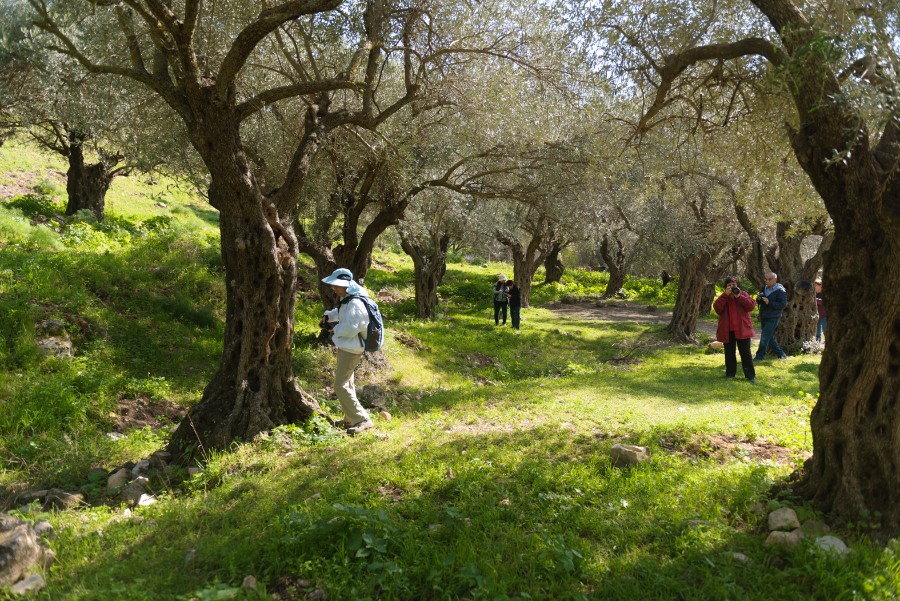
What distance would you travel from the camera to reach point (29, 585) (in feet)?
13.3

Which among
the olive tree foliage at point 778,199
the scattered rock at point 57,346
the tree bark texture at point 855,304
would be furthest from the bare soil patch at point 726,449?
the scattered rock at point 57,346

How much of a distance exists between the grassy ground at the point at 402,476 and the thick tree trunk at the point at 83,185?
624 centimetres

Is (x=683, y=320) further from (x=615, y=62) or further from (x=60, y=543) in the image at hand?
(x=60, y=543)

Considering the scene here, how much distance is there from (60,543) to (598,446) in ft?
17.0

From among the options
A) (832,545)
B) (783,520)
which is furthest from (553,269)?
(832,545)

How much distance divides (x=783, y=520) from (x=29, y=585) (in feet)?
18.1

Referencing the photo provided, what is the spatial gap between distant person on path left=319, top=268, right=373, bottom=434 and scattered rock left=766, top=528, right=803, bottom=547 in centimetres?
482

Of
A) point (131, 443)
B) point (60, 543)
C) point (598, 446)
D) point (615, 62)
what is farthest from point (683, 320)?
point (60, 543)

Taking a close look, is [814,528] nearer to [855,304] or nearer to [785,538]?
[785,538]

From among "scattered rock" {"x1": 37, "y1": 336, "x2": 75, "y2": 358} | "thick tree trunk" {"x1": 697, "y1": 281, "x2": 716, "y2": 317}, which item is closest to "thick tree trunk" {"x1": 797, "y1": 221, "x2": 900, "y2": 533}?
"scattered rock" {"x1": 37, "y1": 336, "x2": 75, "y2": 358}

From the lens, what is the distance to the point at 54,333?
935 cm

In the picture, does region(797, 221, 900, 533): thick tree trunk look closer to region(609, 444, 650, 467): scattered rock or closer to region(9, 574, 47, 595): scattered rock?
region(609, 444, 650, 467): scattered rock

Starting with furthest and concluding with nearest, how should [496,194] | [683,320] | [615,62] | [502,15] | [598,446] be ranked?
[683,320]
[496,194]
[502,15]
[615,62]
[598,446]

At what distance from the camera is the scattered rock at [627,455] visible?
228 inches
